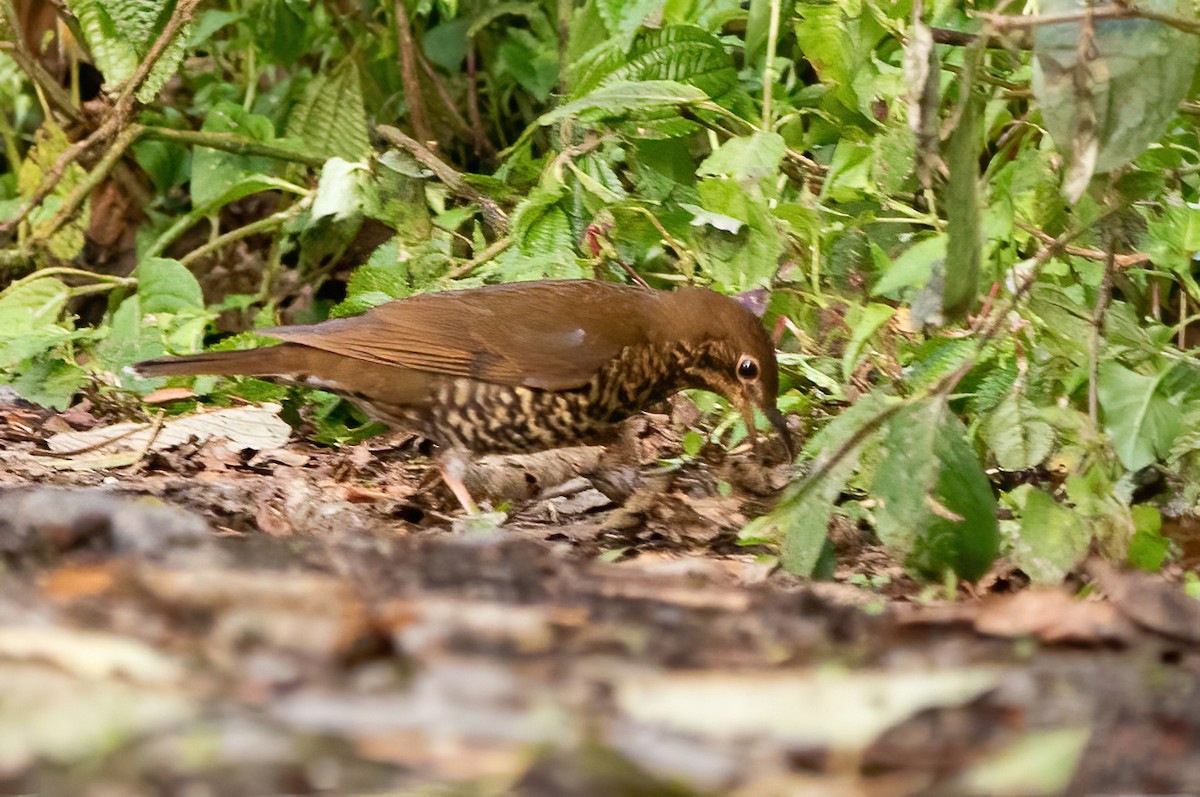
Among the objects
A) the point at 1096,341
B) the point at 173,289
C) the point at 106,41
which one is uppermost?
the point at 106,41

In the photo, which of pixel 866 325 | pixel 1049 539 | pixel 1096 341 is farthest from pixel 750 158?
pixel 1049 539

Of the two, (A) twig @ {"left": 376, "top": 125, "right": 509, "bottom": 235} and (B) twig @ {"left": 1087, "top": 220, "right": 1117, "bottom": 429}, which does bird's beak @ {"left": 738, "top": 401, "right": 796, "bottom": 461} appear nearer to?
(B) twig @ {"left": 1087, "top": 220, "right": 1117, "bottom": 429}

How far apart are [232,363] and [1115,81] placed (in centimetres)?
272

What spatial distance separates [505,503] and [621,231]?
1.04 meters

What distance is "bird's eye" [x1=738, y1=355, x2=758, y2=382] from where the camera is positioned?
4.31m

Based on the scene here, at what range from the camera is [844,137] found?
14.1 ft

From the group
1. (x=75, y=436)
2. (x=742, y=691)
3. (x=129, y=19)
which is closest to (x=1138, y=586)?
(x=742, y=691)

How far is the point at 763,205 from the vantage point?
394cm

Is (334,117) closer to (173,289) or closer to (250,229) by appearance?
(250,229)

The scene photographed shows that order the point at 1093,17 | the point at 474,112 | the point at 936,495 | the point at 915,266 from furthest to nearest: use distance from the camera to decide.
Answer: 1. the point at 474,112
2. the point at 936,495
3. the point at 915,266
4. the point at 1093,17

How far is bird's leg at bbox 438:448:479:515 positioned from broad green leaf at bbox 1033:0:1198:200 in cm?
228

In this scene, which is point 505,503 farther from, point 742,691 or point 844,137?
point 742,691

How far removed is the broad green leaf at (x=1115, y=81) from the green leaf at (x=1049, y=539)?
66cm

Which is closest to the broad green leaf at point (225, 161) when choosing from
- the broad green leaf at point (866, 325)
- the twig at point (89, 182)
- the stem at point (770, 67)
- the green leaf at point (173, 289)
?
the twig at point (89, 182)
